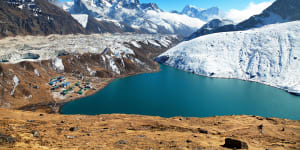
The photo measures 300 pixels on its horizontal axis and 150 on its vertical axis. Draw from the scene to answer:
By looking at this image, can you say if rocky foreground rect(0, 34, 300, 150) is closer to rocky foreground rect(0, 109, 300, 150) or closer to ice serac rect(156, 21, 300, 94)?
rocky foreground rect(0, 109, 300, 150)

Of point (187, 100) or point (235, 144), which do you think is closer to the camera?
point (235, 144)

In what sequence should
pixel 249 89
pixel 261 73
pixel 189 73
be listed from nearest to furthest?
pixel 249 89, pixel 261 73, pixel 189 73

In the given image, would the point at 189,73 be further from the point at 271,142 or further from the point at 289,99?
the point at 271,142

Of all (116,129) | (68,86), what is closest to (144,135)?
(116,129)

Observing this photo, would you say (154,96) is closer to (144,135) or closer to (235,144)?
(144,135)

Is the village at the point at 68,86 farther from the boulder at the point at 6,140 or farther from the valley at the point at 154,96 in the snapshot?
the boulder at the point at 6,140

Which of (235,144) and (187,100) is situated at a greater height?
(235,144)

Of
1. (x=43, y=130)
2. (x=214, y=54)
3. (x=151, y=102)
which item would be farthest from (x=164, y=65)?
(x=43, y=130)
